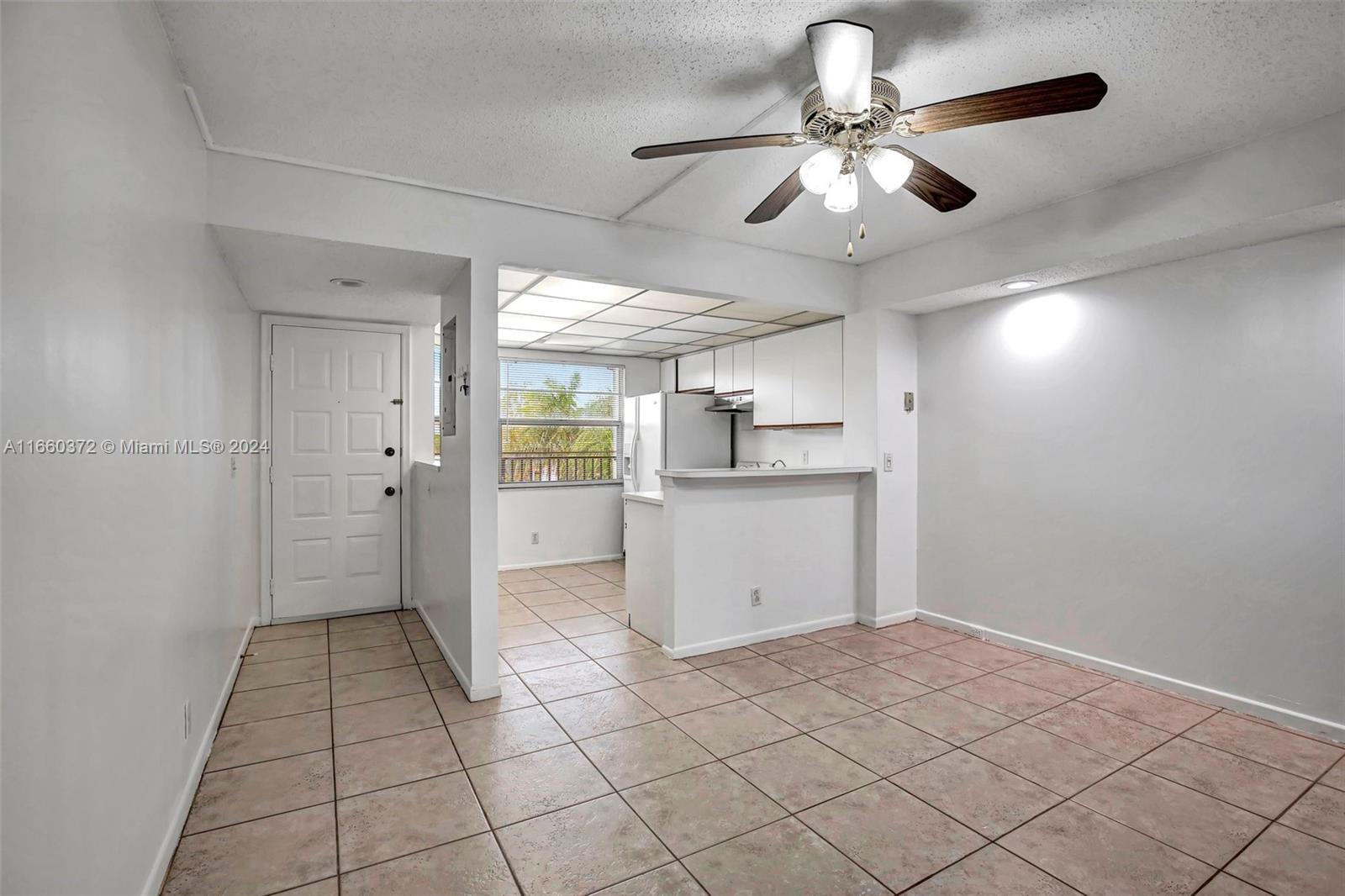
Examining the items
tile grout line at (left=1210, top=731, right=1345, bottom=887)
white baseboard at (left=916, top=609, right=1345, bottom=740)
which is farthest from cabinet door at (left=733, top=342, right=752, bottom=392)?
tile grout line at (left=1210, top=731, right=1345, bottom=887)

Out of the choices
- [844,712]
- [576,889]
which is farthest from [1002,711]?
[576,889]

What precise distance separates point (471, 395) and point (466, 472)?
0.37 metres

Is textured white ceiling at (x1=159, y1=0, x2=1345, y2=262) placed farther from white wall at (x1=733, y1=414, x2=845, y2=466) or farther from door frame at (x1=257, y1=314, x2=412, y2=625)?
white wall at (x1=733, y1=414, x2=845, y2=466)

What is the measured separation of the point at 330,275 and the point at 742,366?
3.57 m

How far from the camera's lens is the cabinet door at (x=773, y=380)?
5324 millimetres

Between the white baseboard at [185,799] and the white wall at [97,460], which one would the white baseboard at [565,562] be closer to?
the white baseboard at [185,799]

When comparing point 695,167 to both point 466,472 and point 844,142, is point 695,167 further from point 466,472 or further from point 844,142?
point 466,472

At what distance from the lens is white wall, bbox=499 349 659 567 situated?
6219mm

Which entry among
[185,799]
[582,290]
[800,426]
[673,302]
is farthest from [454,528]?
[800,426]

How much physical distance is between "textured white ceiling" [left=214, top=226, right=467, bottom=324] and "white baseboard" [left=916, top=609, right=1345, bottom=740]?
371 cm

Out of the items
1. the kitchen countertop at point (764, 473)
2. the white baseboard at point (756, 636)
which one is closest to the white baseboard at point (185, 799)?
the white baseboard at point (756, 636)

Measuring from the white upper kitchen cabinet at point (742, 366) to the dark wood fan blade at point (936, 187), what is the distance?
347cm

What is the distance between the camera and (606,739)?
2672 mm

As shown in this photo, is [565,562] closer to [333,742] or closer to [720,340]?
[720,340]
